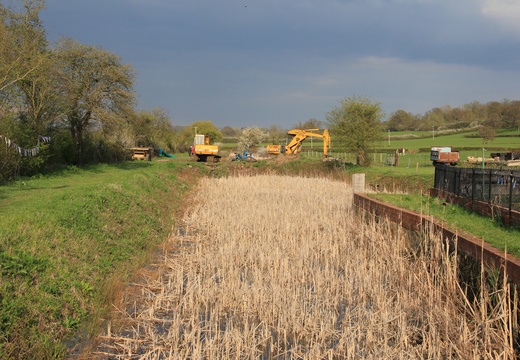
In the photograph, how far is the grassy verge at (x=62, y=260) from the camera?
5.98m

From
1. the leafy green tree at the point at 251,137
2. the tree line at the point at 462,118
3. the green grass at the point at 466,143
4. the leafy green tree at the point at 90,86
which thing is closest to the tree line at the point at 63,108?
the leafy green tree at the point at 90,86

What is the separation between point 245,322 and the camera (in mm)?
6527

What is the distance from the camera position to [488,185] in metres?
11.6

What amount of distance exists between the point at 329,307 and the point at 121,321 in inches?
119

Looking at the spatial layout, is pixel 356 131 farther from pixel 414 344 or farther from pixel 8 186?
pixel 414 344

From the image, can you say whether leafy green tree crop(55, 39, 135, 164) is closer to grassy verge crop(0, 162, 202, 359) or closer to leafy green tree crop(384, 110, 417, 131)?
grassy verge crop(0, 162, 202, 359)

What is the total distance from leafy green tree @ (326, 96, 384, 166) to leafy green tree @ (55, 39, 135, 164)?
1537cm

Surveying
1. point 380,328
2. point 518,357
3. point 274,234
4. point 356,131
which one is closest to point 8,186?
point 274,234

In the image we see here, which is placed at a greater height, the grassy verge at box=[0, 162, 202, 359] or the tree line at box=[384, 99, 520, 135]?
the tree line at box=[384, 99, 520, 135]

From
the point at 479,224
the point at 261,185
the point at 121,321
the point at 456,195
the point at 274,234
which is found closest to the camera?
the point at 121,321

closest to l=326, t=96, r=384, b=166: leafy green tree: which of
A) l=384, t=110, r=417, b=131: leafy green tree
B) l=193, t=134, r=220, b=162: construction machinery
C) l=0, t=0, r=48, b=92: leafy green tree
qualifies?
l=193, t=134, r=220, b=162: construction machinery

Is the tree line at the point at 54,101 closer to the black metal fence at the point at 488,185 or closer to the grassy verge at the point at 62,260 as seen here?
the grassy verge at the point at 62,260

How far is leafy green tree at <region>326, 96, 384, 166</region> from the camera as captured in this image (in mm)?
35844

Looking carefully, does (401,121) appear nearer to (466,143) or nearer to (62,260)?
(466,143)
